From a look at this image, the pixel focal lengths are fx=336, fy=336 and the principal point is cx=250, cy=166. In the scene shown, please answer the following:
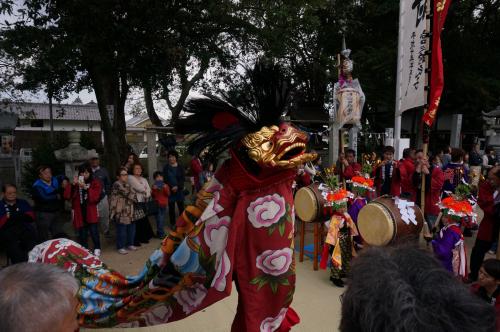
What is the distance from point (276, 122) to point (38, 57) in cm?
535

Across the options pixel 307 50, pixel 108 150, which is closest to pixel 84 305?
pixel 108 150

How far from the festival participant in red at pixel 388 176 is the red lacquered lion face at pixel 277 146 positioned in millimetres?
4412

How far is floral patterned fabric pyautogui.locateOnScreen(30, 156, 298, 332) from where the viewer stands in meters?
2.09

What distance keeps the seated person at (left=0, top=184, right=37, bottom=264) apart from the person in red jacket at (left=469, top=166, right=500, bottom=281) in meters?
5.41

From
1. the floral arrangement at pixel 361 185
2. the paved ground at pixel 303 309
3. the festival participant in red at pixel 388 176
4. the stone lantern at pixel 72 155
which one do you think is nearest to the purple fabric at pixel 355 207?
the floral arrangement at pixel 361 185

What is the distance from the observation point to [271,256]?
2094 mm

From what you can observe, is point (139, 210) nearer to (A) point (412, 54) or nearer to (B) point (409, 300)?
(A) point (412, 54)

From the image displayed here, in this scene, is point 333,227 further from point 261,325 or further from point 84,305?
point 84,305

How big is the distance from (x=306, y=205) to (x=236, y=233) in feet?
8.77

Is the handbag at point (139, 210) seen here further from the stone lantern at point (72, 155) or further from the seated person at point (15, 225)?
the stone lantern at point (72, 155)

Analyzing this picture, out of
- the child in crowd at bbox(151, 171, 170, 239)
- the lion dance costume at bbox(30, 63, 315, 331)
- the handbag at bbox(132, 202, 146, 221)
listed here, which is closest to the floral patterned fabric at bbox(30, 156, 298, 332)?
the lion dance costume at bbox(30, 63, 315, 331)

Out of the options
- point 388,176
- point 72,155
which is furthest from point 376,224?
point 72,155

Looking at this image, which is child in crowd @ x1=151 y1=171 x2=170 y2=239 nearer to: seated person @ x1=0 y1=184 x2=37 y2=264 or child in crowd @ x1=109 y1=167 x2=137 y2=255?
child in crowd @ x1=109 y1=167 x2=137 y2=255

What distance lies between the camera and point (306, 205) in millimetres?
4613
